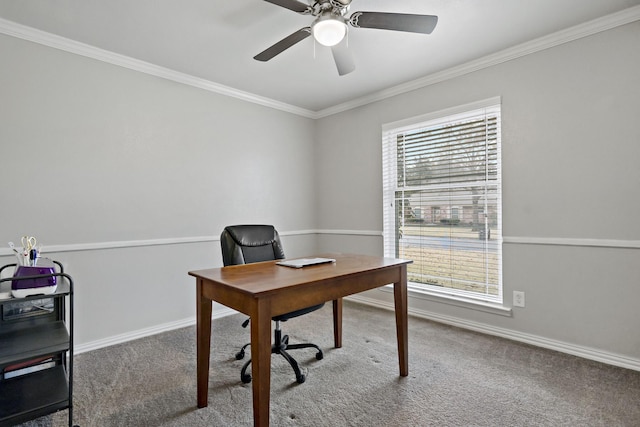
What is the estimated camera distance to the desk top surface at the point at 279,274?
59.9 inches

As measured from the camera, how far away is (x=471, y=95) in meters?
2.94

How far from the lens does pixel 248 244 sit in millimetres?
2414

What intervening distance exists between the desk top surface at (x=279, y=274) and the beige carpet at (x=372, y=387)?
0.74 m

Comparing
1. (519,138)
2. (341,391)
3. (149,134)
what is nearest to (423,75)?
(519,138)

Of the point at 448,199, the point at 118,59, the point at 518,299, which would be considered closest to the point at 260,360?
the point at 518,299

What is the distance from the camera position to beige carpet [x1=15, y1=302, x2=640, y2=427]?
1.70 meters

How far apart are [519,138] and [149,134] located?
3.20 meters

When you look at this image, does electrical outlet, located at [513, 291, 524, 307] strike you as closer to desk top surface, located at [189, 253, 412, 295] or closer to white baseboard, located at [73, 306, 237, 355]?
desk top surface, located at [189, 253, 412, 295]

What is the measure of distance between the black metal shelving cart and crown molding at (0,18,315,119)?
1834 mm

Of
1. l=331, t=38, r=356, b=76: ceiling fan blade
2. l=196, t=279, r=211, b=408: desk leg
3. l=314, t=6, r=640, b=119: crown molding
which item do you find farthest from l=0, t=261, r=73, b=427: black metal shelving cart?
l=314, t=6, r=640, b=119: crown molding

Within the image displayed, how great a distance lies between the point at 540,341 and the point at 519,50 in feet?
7.67

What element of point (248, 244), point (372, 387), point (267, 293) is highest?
point (248, 244)

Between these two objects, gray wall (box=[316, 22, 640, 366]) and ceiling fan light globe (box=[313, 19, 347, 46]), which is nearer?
ceiling fan light globe (box=[313, 19, 347, 46])

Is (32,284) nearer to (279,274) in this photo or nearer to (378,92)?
(279,274)
